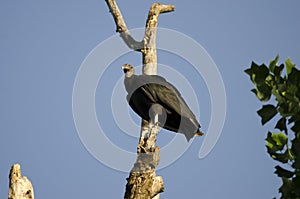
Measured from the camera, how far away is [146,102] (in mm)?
8297

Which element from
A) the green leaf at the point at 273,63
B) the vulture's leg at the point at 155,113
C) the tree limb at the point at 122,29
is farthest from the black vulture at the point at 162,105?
the green leaf at the point at 273,63

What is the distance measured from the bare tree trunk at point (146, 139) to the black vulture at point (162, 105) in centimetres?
18

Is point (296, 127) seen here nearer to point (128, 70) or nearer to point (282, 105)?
point (282, 105)

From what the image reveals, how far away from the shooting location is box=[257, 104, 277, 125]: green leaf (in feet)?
8.52

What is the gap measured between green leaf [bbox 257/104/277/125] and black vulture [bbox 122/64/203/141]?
5.18 meters

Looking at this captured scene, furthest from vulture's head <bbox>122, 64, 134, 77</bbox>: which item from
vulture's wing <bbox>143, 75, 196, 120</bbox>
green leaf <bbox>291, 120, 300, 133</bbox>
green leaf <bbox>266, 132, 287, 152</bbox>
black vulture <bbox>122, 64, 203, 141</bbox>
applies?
green leaf <bbox>291, 120, 300, 133</bbox>

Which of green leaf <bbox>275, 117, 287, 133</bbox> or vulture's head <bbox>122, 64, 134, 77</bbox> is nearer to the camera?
green leaf <bbox>275, 117, 287, 133</bbox>

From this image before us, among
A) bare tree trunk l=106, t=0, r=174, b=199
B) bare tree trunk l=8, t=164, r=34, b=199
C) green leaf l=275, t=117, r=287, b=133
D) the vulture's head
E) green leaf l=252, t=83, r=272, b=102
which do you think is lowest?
green leaf l=275, t=117, r=287, b=133

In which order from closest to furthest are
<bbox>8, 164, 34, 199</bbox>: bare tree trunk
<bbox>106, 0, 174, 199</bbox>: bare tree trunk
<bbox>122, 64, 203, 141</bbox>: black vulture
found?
1. <bbox>8, 164, 34, 199</bbox>: bare tree trunk
2. <bbox>106, 0, 174, 199</bbox>: bare tree trunk
3. <bbox>122, 64, 203, 141</bbox>: black vulture

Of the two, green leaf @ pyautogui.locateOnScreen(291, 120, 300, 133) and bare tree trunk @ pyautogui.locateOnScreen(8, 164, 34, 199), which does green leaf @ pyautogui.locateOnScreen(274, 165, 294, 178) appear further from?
bare tree trunk @ pyautogui.locateOnScreen(8, 164, 34, 199)

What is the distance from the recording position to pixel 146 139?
6.91 meters

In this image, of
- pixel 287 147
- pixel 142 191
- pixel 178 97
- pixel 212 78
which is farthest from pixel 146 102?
pixel 287 147

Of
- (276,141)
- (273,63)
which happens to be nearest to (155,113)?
(276,141)

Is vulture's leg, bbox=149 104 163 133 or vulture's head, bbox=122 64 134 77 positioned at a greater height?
vulture's head, bbox=122 64 134 77
